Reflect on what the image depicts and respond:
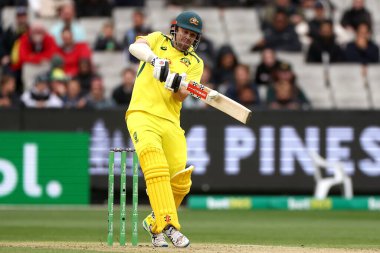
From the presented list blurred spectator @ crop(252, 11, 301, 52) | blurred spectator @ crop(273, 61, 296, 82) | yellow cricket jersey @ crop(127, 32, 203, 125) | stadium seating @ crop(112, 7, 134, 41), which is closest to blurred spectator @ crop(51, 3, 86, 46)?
stadium seating @ crop(112, 7, 134, 41)

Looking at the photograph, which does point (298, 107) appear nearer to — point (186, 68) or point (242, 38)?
point (242, 38)

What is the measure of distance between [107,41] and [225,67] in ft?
7.09

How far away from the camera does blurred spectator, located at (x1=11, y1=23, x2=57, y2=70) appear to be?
1938 centimetres

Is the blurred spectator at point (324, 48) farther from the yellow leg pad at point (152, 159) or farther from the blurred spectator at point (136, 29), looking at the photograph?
the yellow leg pad at point (152, 159)

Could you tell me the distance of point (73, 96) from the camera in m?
18.4

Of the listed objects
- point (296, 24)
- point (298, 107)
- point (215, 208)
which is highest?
point (296, 24)

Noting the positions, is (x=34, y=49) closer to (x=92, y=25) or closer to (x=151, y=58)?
(x=92, y=25)

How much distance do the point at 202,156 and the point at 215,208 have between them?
818 mm

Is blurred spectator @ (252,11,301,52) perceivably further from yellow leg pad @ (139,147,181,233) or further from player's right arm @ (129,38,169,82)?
yellow leg pad @ (139,147,181,233)

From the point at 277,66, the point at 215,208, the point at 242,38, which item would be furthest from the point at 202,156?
the point at 242,38

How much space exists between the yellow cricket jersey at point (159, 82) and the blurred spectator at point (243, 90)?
790 centimetres

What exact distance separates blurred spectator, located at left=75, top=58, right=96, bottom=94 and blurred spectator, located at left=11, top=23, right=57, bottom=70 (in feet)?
2.12

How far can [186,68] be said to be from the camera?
10.2 m

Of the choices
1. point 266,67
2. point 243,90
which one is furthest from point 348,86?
point 243,90
